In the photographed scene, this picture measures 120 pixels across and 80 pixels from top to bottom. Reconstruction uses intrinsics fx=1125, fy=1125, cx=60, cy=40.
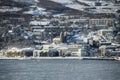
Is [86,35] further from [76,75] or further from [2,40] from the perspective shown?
[76,75]

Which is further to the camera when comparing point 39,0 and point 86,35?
point 39,0

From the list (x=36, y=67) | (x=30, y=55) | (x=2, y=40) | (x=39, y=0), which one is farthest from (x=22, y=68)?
(x=39, y=0)

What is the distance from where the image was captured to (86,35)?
3819 centimetres

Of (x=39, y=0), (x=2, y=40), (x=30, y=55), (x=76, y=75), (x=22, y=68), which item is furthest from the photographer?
(x=39, y=0)

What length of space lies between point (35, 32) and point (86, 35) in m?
1.86

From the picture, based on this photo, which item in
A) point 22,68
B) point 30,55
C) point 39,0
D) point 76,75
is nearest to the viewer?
point 76,75

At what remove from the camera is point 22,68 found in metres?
29.2

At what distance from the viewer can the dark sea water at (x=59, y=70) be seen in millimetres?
26281

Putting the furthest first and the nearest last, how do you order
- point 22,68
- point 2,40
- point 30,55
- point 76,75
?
point 2,40 < point 30,55 < point 22,68 < point 76,75

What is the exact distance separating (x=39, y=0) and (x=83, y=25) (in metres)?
3.69

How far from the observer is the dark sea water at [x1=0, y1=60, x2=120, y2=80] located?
2628cm

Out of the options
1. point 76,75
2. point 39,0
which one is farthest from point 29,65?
point 39,0

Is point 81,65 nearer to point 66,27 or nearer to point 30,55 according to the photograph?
point 30,55

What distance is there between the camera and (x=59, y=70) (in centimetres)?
2867
